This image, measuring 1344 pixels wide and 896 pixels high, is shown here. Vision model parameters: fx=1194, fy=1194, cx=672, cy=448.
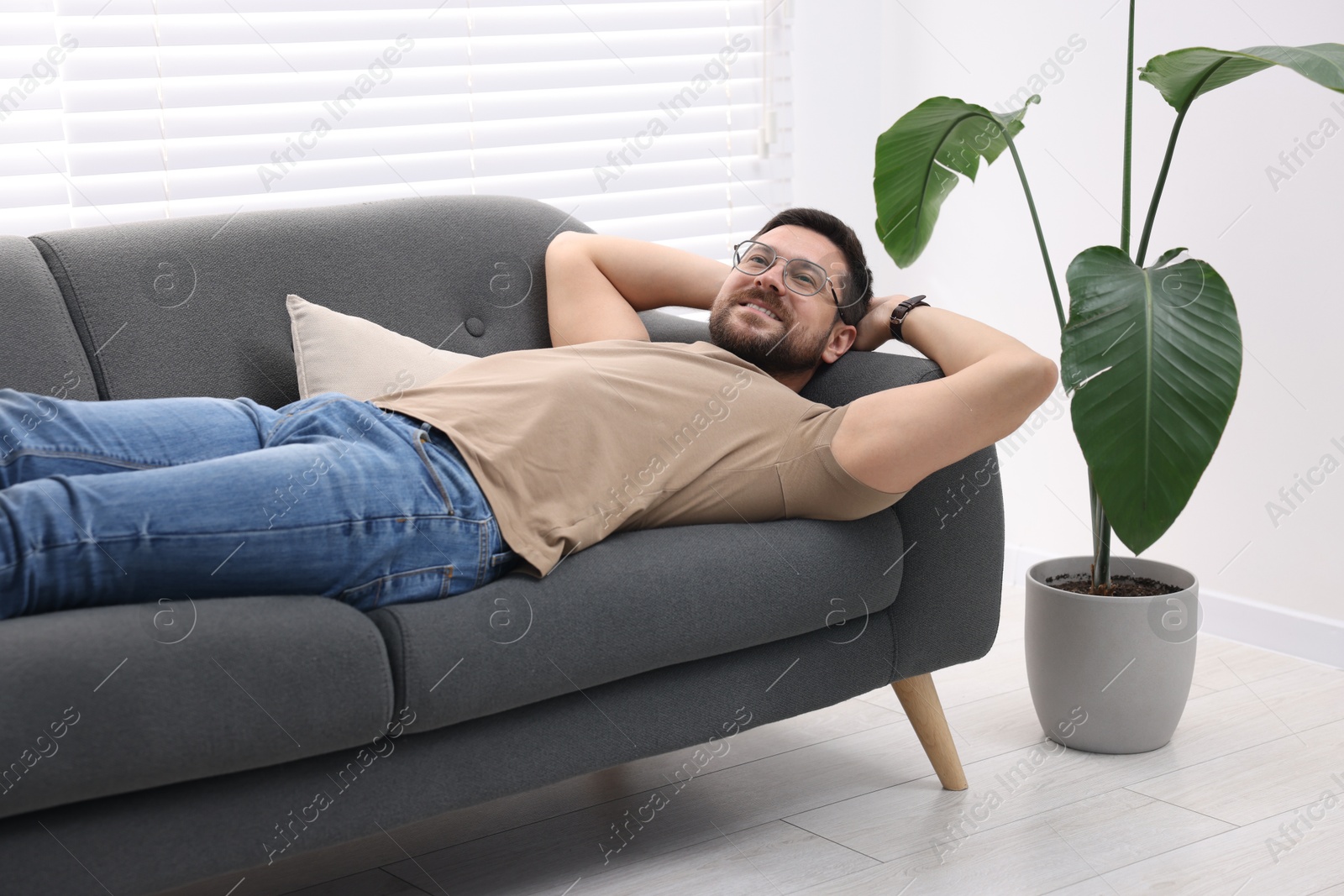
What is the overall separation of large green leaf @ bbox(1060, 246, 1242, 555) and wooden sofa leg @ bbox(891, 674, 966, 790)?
0.39m

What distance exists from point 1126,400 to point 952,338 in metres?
0.27

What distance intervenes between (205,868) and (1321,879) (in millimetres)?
1367

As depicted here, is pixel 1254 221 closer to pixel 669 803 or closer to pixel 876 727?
pixel 876 727

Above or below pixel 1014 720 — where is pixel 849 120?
above

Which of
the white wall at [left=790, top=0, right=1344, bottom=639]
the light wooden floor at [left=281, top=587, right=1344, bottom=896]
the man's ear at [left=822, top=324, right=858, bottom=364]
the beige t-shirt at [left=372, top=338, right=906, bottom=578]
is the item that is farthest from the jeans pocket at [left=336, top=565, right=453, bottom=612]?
the white wall at [left=790, top=0, right=1344, bottom=639]

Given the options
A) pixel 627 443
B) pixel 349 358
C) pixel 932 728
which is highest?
pixel 349 358

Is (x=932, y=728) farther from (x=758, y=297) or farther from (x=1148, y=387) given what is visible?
(x=758, y=297)

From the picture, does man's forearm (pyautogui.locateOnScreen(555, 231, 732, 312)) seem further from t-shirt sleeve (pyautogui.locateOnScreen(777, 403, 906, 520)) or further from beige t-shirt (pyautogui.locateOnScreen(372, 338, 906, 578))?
t-shirt sleeve (pyautogui.locateOnScreen(777, 403, 906, 520))

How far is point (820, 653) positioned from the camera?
1708 millimetres

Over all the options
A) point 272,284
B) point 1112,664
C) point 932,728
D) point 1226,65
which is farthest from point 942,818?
point 272,284

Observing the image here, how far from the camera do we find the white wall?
2.33 metres

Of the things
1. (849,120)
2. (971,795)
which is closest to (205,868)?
(971,795)

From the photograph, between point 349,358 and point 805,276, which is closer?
point 349,358

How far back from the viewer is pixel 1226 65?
1.77m
